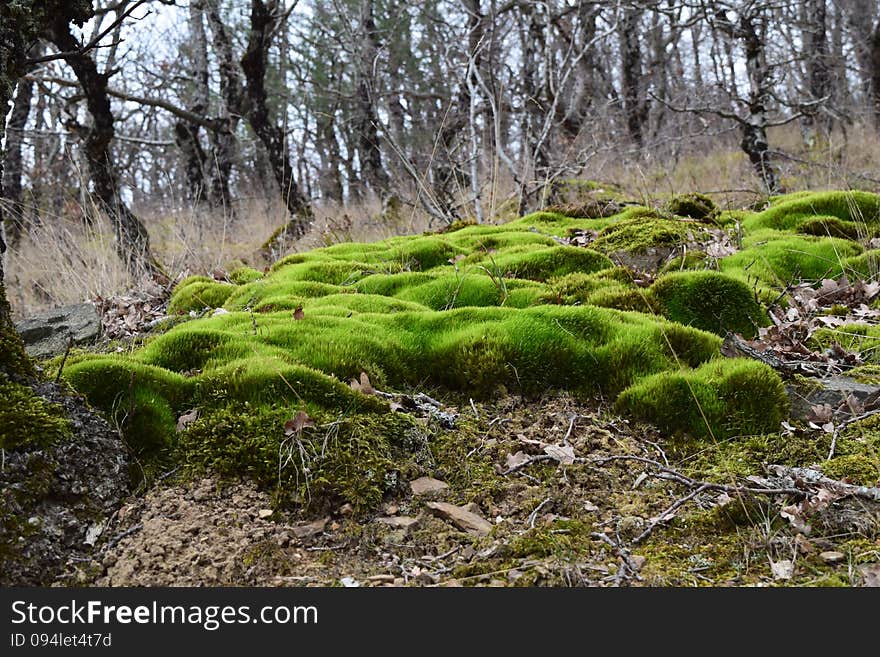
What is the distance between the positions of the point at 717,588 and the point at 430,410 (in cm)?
172

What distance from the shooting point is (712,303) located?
4711 mm

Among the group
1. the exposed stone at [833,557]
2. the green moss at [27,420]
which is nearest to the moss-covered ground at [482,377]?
the exposed stone at [833,557]

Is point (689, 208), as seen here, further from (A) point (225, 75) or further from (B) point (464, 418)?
(A) point (225, 75)

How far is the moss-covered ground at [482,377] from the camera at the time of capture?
Result: 9.28ft

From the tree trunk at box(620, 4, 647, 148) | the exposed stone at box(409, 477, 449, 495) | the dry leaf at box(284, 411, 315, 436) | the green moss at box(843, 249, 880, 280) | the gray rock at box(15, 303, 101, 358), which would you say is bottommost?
the exposed stone at box(409, 477, 449, 495)

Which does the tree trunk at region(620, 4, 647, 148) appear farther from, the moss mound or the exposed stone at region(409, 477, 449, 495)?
the exposed stone at region(409, 477, 449, 495)

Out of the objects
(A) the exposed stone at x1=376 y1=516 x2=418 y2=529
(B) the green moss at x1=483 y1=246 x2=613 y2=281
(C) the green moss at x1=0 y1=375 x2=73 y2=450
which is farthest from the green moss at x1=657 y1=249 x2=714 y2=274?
(C) the green moss at x1=0 y1=375 x2=73 y2=450

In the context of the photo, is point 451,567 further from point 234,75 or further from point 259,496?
point 234,75

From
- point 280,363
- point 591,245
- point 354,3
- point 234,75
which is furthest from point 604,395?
point 354,3

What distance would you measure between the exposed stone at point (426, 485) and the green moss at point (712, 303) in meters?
2.45

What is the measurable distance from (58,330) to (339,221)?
6705mm

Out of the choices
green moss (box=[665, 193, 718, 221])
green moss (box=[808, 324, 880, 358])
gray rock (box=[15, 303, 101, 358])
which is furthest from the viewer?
green moss (box=[665, 193, 718, 221])

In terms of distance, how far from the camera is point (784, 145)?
17438 mm

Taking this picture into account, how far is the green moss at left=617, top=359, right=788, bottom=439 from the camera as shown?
132 inches
